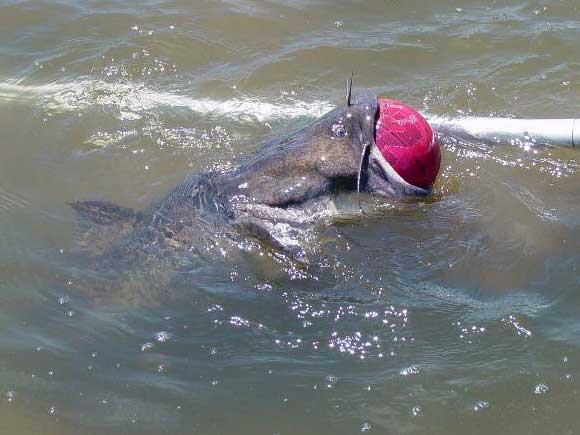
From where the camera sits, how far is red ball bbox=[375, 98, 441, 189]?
→ 4797 millimetres

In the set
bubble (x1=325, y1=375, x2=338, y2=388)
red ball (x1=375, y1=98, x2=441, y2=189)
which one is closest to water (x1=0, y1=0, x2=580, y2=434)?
bubble (x1=325, y1=375, x2=338, y2=388)

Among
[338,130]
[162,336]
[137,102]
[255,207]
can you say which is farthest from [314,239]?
[137,102]

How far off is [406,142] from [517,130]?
1.56 m

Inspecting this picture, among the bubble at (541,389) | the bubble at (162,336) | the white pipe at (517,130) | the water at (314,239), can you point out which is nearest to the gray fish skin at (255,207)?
the water at (314,239)

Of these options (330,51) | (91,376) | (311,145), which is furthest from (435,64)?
(91,376)

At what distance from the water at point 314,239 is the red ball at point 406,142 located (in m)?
0.59

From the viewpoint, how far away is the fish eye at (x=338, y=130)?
5020mm

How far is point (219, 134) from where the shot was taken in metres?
6.78

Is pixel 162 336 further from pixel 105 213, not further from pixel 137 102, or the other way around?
pixel 137 102

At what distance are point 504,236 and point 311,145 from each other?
153 centimetres

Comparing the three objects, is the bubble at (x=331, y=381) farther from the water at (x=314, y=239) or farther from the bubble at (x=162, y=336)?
the bubble at (x=162, y=336)

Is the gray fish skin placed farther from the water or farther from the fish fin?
the water

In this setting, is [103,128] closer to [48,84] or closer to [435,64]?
[48,84]

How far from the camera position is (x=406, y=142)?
480cm
